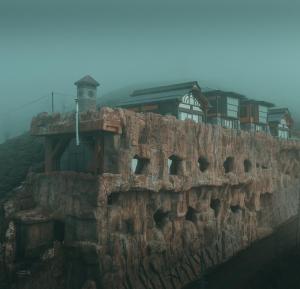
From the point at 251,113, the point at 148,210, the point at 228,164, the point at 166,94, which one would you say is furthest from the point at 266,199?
the point at 148,210

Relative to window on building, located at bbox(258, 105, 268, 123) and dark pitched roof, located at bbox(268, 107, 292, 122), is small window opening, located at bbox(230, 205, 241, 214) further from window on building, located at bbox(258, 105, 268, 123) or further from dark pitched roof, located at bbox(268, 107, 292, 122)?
dark pitched roof, located at bbox(268, 107, 292, 122)

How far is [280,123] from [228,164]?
2110 centimetres

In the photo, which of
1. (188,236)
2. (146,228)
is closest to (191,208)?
(188,236)

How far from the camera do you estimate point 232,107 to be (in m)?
48.3

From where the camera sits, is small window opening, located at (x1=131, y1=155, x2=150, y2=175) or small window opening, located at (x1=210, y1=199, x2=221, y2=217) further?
small window opening, located at (x1=210, y1=199, x2=221, y2=217)

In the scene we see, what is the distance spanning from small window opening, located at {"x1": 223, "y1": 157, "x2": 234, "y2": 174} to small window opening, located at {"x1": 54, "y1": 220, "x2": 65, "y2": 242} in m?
19.9

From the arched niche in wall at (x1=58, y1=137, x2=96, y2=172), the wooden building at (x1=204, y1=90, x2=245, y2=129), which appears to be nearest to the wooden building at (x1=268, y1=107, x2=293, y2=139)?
the wooden building at (x1=204, y1=90, x2=245, y2=129)

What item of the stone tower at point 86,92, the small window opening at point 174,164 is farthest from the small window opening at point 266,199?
the stone tower at point 86,92

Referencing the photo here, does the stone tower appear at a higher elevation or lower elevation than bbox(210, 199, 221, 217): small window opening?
higher

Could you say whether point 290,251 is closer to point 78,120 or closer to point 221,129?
point 221,129

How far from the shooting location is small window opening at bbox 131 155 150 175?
3117 cm

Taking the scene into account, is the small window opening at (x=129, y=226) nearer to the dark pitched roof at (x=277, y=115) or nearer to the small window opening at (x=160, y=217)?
the small window opening at (x=160, y=217)

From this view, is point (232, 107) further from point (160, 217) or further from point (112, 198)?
point (112, 198)

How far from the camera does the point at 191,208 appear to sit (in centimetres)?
3656
